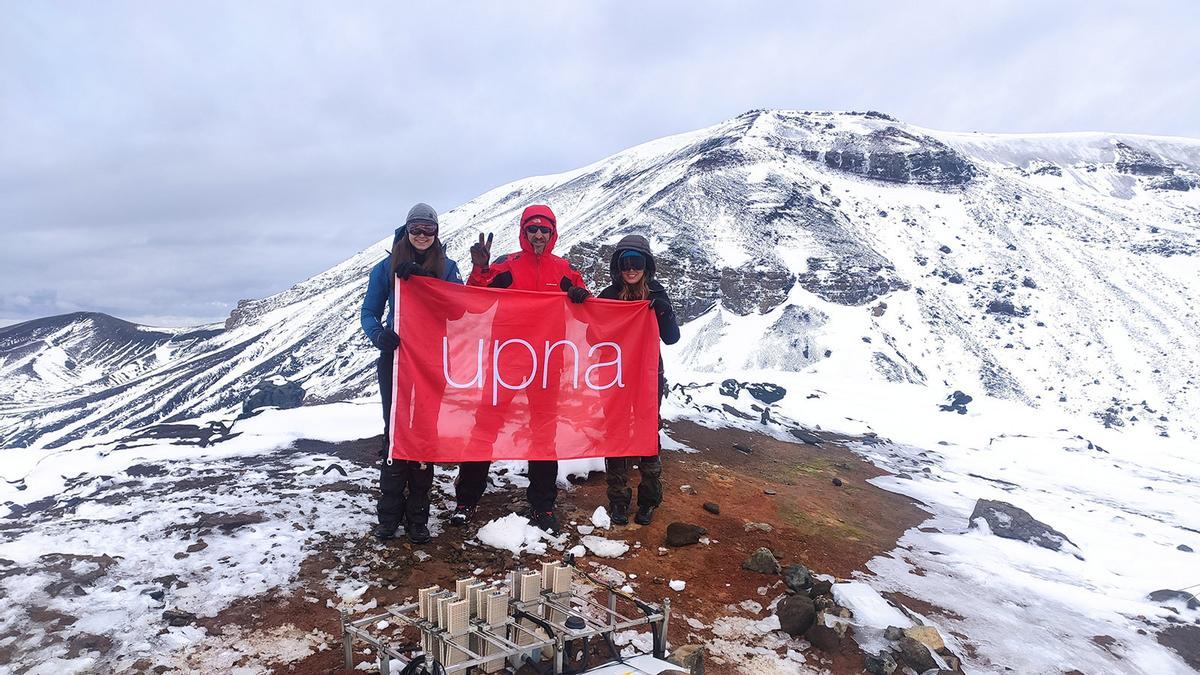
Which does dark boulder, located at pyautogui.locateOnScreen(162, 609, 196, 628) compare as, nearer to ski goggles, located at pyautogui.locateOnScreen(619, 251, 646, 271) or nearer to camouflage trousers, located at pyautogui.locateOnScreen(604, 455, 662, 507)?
camouflage trousers, located at pyautogui.locateOnScreen(604, 455, 662, 507)

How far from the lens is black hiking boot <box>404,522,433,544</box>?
594cm

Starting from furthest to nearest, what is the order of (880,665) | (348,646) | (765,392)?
(765,392) < (880,665) < (348,646)

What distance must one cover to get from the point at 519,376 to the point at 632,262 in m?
1.73

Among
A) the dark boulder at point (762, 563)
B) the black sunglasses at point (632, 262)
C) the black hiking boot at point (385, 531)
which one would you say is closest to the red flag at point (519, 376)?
the black sunglasses at point (632, 262)

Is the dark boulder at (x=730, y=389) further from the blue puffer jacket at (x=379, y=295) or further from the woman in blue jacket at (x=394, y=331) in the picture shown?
the blue puffer jacket at (x=379, y=295)

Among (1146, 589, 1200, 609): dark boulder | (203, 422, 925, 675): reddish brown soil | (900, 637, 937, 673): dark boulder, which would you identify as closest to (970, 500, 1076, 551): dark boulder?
(203, 422, 925, 675): reddish brown soil

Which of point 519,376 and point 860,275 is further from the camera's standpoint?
point 860,275

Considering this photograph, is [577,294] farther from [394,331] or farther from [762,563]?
[762,563]

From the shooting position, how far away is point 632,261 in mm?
6609

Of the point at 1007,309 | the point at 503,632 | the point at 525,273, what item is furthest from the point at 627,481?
the point at 1007,309

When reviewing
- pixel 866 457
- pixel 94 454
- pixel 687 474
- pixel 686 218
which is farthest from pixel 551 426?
pixel 686 218

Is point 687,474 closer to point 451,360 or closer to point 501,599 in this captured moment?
point 451,360

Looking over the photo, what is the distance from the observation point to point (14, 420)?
62938mm

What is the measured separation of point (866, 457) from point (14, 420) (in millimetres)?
82703
